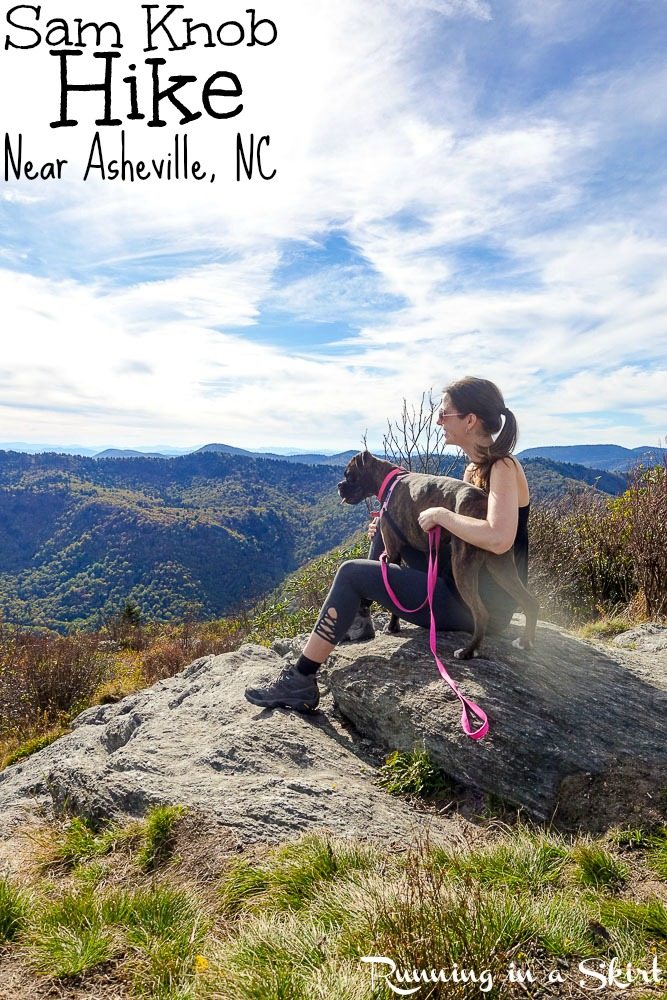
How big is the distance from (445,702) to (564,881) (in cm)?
119

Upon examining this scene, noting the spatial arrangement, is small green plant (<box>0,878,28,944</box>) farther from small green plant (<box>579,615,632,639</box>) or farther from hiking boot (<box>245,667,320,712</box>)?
small green plant (<box>579,615,632,639</box>)

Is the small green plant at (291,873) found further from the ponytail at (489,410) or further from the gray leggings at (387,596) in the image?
the ponytail at (489,410)

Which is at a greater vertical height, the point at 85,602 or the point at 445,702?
the point at 445,702

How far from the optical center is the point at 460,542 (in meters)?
3.63

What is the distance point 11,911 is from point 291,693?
2.02 metres

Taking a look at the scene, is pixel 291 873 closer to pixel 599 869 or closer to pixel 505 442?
pixel 599 869

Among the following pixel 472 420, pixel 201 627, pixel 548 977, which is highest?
pixel 472 420

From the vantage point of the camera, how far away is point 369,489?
509 centimetres

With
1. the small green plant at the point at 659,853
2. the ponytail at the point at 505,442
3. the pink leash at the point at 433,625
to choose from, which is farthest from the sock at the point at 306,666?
the small green plant at the point at 659,853

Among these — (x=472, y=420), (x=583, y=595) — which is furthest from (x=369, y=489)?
(x=583, y=595)

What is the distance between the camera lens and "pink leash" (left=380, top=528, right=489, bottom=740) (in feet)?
10.2

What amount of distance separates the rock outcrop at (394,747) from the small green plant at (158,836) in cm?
16

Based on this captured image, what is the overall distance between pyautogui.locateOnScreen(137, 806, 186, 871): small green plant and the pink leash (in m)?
1.66

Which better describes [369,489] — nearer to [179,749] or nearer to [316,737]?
[316,737]
